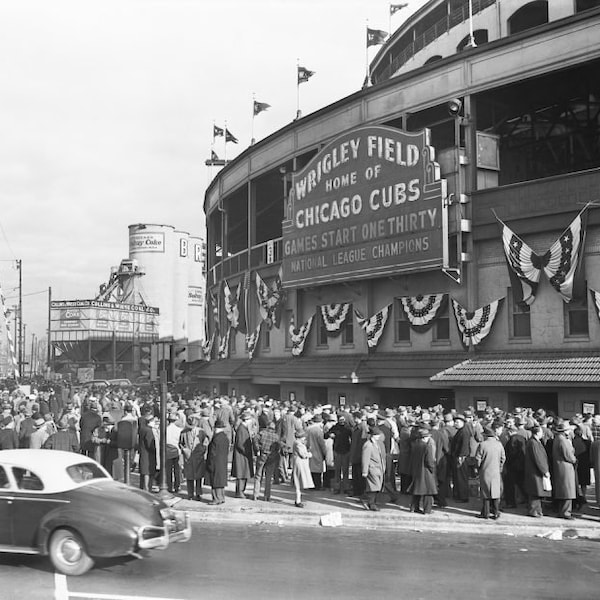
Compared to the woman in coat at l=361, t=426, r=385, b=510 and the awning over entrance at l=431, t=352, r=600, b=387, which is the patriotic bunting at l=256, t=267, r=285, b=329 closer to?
the awning over entrance at l=431, t=352, r=600, b=387

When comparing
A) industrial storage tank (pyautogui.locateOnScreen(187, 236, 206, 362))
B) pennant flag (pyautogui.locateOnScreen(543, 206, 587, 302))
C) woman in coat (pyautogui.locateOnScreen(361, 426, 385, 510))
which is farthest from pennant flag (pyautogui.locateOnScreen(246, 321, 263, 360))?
industrial storage tank (pyautogui.locateOnScreen(187, 236, 206, 362))

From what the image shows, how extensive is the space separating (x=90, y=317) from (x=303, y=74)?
207 ft

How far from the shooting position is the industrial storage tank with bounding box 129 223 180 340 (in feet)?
368

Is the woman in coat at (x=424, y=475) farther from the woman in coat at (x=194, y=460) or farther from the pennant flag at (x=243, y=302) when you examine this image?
the pennant flag at (x=243, y=302)

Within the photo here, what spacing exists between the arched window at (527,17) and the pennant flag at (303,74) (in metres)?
9.96

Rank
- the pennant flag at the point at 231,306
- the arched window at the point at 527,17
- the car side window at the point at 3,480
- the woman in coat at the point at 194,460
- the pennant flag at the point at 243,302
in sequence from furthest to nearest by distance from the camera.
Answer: the pennant flag at the point at 231,306
the pennant flag at the point at 243,302
the arched window at the point at 527,17
the woman in coat at the point at 194,460
the car side window at the point at 3,480

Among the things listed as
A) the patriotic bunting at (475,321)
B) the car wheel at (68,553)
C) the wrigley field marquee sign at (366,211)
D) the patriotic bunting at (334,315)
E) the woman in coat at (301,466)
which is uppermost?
the wrigley field marquee sign at (366,211)

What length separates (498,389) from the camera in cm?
2716

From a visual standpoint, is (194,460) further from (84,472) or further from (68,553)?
(68,553)

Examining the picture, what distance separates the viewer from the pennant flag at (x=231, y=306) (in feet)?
151

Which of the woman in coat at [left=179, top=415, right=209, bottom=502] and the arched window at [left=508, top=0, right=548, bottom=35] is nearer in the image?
the woman in coat at [left=179, top=415, right=209, bottom=502]

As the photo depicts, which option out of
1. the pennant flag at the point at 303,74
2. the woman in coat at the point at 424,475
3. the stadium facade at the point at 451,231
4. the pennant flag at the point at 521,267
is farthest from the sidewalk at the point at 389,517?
the pennant flag at the point at 303,74

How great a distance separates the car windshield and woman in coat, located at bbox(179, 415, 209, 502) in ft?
16.9

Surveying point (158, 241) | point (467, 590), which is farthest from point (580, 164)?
point (158, 241)
